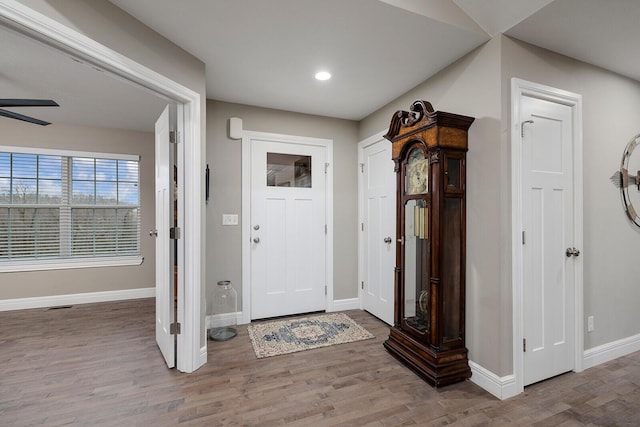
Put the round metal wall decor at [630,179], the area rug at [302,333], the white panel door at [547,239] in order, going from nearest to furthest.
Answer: the white panel door at [547,239], the round metal wall decor at [630,179], the area rug at [302,333]

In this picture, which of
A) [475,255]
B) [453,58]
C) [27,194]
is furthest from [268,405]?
[27,194]

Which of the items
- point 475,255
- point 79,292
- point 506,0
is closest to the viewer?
point 506,0

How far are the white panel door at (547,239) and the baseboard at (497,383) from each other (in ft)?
0.59

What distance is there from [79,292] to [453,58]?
501cm

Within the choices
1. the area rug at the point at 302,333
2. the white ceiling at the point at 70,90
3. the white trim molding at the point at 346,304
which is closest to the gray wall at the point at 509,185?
the area rug at the point at 302,333

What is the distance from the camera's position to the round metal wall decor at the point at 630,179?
2453 millimetres

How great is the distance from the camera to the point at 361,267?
12.0ft

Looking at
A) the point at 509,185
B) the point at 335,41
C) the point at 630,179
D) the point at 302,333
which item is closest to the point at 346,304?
the point at 302,333

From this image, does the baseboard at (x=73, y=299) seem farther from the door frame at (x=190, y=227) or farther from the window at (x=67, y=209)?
the door frame at (x=190, y=227)

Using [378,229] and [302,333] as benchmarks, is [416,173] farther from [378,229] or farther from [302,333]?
[302,333]

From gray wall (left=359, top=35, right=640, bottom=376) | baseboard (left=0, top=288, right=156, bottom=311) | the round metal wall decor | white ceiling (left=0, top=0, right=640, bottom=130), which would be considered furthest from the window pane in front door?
the round metal wall decor

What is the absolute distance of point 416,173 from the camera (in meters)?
2.32

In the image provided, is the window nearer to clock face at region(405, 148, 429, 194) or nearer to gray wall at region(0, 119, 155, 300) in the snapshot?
gray wall at region(0, 119, 155, 300)

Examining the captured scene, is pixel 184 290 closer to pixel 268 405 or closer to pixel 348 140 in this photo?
pixel 268 405
